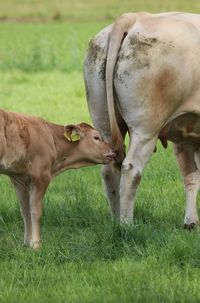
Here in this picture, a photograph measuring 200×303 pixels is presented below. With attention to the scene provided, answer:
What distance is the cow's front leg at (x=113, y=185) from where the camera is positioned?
8211 mm

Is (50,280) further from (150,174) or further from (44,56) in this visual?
(44,56)

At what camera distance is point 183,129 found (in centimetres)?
806

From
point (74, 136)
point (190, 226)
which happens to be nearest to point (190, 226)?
point (190, 226)

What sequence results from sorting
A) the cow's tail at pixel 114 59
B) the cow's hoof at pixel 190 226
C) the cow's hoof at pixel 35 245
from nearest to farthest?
the cow's hoof at pixel 35 245 → the cow's tail at pixel 114 59 → the cow's hoof at pixel 190 226

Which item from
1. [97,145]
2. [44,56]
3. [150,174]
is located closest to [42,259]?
[97,145]

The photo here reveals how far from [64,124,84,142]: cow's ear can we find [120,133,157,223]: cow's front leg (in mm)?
536

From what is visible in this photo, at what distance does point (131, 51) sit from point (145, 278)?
7.33ft

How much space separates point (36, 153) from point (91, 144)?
2.30ft

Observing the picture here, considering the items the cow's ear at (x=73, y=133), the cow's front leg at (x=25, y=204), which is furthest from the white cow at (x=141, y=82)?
the cow's front leg at (x=25, y=204)

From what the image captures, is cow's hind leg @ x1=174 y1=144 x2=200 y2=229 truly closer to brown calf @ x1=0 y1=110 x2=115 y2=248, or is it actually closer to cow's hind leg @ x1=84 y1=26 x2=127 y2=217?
cow's hind leg @ x1=84 y1=26 x2=127 y2=217

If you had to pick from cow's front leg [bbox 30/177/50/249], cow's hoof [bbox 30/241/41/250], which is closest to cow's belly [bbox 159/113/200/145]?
cow's front leg [bbox 30/177/50/249]

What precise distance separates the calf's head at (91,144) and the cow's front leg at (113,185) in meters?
0.18

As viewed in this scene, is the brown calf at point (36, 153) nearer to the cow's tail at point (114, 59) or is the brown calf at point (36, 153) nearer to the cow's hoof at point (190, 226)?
the cow's tail at point (114, 59)

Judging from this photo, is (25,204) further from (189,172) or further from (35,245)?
(189,172)
